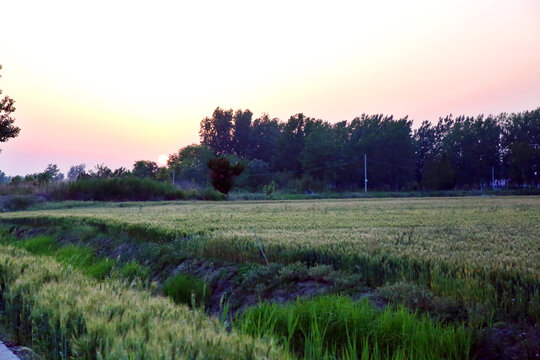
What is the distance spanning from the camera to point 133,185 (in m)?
39.6

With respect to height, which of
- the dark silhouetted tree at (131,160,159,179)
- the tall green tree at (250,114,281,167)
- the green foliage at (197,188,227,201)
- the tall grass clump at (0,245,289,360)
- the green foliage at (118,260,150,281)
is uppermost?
the tall green tree at (250,114,281,167)

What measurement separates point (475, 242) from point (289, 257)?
2.85 m

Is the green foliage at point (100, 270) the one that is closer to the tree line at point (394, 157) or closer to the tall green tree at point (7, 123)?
the tall green tree at point (7, 123)

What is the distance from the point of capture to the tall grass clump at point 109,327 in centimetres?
232

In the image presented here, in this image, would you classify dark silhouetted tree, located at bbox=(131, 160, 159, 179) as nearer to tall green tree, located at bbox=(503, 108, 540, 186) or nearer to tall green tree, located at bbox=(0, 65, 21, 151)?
tall green tree, located at bbox=(0, 65, 21, 151)

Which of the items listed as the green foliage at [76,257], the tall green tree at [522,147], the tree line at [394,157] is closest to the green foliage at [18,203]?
the green foliage at [76,257]

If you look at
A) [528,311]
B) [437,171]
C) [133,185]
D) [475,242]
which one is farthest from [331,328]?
[437,171]

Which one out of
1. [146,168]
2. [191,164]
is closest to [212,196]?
[146,168]

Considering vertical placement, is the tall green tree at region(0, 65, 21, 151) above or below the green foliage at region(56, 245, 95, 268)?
above

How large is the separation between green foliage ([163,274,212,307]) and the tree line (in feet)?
207

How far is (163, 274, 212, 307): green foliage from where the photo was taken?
5.50m

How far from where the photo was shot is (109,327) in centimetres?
272

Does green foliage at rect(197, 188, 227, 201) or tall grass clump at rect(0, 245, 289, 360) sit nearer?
tall grass clump at rect(0, 245, 289, 360)

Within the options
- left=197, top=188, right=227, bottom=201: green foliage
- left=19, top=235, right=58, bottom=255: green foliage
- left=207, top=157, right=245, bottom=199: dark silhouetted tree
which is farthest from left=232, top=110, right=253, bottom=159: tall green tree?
left=19, top=235, right=58, bottom=255: green foliage
